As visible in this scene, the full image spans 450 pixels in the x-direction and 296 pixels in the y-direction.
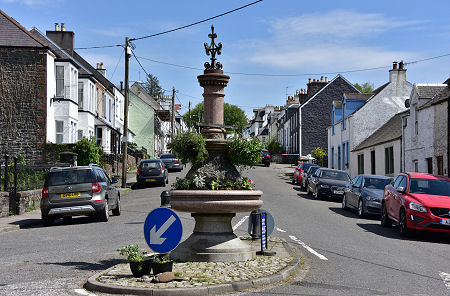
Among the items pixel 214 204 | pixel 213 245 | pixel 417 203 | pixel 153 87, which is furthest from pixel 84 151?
pixel 153 87

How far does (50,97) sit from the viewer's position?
3416cm

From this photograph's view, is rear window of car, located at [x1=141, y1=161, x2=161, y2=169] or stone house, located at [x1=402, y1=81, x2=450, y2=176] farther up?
stone house, located at [x1=402, y1=81, x2=450, y2=176]

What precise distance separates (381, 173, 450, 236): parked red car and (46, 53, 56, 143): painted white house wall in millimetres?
23096

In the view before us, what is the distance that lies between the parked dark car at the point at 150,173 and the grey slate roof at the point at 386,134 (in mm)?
14172

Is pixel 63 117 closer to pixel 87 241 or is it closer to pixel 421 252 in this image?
pixel 87 241

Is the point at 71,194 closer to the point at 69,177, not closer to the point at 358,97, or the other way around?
the point at 69,177

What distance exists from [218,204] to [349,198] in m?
13.8

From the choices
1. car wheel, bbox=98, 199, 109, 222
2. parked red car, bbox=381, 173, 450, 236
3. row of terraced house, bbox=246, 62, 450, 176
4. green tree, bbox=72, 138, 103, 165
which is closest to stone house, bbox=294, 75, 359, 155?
row of terraced house, bbox=246, 62, 450, 176

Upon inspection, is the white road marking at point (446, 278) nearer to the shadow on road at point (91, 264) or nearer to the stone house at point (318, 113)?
the shadow on road at point (91, 264)

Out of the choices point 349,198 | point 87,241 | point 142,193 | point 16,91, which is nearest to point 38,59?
point 16,91

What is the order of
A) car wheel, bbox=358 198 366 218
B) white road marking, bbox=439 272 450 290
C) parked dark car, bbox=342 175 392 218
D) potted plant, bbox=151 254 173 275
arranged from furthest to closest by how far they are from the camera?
car wheel, bbox=358 198 366 218 → parked dark car, bbox=342 175 392 218 → white road marking, bbox=439 272 450 290 → potted plant, bbox=151 254 173 275

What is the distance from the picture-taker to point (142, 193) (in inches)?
1179

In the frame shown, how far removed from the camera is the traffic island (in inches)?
287

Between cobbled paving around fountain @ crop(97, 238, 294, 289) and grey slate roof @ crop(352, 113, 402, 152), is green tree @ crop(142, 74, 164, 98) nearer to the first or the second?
grey slate roof @ crop(352, 113, 402, 152)
